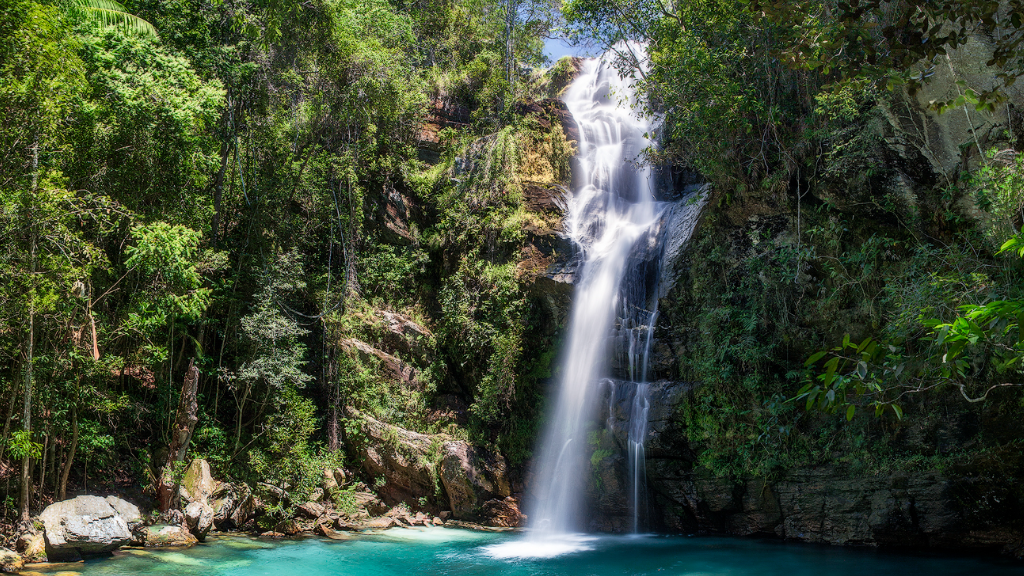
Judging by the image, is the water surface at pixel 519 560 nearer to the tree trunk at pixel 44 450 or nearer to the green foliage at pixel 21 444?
the green foliage at pixel 21 444

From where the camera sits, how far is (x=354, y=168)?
16.1 m

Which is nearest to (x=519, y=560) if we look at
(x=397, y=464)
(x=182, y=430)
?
(x=397, y=464)

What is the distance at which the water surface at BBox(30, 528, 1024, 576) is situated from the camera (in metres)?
8.82

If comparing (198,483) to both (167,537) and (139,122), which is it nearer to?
(167,537)

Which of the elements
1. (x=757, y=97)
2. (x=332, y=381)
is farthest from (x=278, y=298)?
(x=757, y=97)

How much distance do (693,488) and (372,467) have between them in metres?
6.93

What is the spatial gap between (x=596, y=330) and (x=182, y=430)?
8.91 metres

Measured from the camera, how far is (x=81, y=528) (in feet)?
28.7

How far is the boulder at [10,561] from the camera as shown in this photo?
25.9ft

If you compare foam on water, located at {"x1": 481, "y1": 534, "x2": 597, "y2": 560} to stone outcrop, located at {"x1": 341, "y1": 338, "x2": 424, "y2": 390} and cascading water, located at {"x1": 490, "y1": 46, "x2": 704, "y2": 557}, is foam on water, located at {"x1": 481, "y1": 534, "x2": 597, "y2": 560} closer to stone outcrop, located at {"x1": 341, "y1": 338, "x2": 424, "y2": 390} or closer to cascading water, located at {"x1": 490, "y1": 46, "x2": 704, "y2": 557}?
cascading water, located at {"x1": 490, "y1": 46, "x2": 704, "y2": 557}

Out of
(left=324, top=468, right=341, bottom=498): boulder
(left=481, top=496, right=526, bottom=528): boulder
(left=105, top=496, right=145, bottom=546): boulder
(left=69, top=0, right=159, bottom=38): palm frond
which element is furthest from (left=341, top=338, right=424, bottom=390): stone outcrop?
(left=69, top=0, right=159, bottom=38): palm frond

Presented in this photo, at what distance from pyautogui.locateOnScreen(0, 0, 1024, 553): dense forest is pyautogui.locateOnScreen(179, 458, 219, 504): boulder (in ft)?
1.46

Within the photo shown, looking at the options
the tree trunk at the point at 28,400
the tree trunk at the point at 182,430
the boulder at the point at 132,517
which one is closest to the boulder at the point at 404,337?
the tree trunk at the point at 182,430

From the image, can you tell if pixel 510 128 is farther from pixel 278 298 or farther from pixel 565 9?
pixel 278 298
